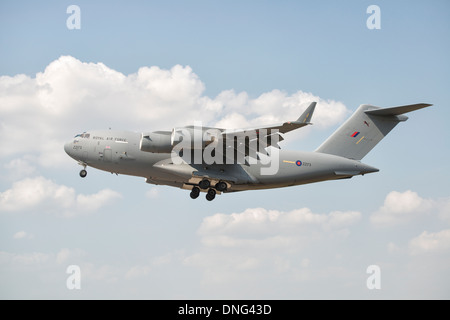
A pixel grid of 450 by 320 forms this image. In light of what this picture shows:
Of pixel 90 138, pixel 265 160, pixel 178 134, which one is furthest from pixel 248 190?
pixel 90 138

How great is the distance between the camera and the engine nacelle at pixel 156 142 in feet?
55.6

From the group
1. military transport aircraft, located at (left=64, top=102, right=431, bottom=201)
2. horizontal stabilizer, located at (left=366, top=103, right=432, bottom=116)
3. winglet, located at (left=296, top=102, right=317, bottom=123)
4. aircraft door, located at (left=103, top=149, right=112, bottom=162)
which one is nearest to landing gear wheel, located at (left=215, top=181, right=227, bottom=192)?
military transport aircraft, located at (left=64, top=102, right=431, bottom=201)

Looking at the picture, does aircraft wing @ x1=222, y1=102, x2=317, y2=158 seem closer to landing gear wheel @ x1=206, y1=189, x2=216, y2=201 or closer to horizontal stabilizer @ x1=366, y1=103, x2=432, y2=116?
landing gear wheel @ x1=206, y1=189, x2=216, y2=201

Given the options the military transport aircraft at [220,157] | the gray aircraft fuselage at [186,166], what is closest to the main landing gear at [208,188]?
the military transport aircraft at [220,157]

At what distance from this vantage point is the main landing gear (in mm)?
18828

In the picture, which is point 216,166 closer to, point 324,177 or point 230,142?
point 230,142

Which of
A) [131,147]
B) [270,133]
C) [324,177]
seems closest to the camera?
[270,133]

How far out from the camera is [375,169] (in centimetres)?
1947

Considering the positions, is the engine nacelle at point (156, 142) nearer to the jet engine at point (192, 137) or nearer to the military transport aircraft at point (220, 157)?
the military transport aircraft at point (220, 157)

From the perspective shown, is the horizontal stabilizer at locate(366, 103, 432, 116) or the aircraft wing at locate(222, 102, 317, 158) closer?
the aircraft wing at locate(222, 102, 317, 158)

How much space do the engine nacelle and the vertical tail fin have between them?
5.98 m

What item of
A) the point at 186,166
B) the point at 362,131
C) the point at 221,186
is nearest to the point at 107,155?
the point at 186,166

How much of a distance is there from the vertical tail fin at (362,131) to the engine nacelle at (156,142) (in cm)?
598

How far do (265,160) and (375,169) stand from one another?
4.01 meters
